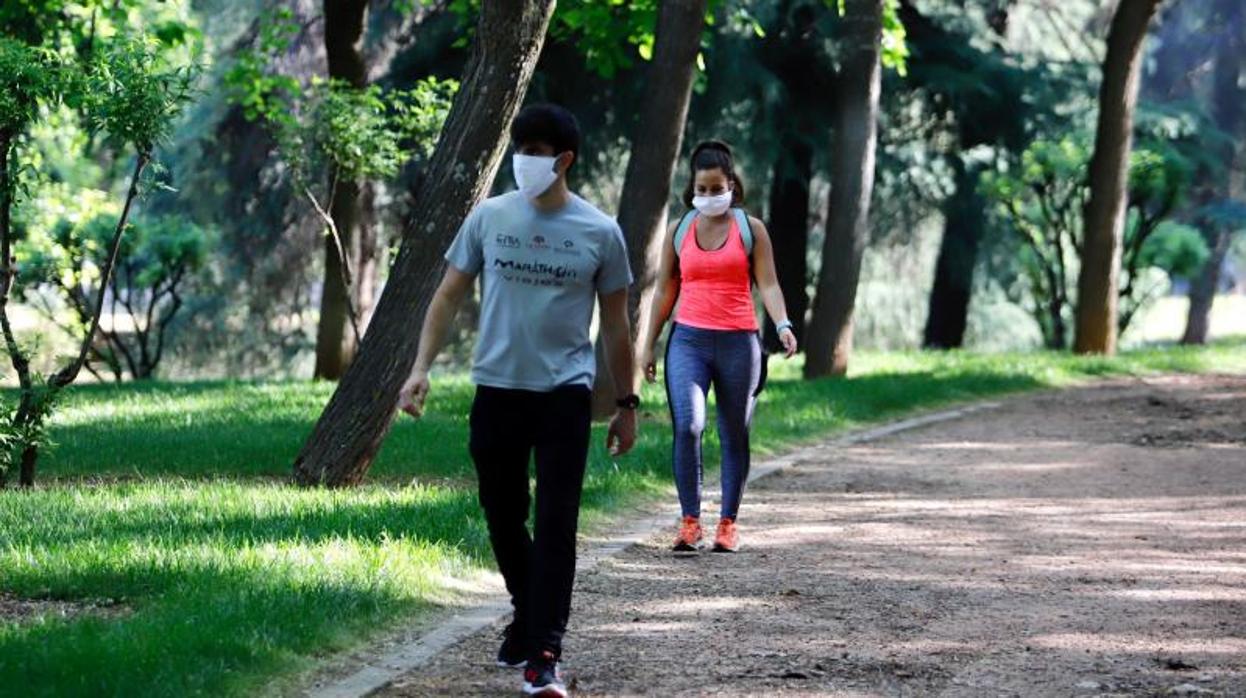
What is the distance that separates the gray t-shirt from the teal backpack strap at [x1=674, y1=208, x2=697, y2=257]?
3511 mm

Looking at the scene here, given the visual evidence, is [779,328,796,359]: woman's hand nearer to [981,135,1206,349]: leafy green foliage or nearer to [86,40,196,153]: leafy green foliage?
[86,40,196,153]: leafy green foliage

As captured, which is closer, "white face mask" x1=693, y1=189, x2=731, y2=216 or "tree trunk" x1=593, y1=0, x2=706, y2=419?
"white face mask" x1=693, y1=189, x2=731, y2=216

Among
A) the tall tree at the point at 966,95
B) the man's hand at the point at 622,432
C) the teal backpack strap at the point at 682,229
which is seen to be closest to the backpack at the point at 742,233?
the teal backpack strap at the point at 682,229

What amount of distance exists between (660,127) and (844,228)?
5.47 metres

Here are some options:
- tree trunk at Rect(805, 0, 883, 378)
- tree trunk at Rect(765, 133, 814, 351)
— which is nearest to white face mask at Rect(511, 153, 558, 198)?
tree trunk at Rect(805, 0, 883, 378)

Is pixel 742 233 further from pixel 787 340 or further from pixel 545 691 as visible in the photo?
pixel 545 691

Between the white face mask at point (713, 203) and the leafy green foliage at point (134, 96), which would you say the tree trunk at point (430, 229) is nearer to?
the leafy green foliage at point (134, 96)

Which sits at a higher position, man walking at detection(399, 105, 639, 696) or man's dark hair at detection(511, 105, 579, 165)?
man's dark hair at detection(511, 105, 579, 165)

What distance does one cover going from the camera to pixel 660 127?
15086mm

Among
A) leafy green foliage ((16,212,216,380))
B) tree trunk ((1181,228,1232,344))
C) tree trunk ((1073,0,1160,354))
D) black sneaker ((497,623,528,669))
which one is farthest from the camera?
tree trunk ((1181,228,1232,344))

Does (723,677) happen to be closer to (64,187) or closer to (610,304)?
(610,304)

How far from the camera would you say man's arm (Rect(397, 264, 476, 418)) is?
6.46m

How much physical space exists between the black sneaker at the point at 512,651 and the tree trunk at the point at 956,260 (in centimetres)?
1972

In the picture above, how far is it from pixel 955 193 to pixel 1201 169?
7511mm
